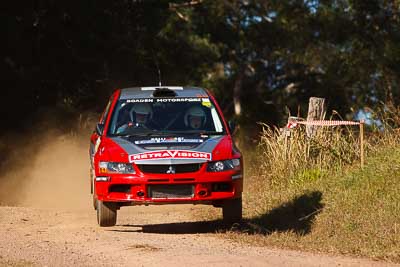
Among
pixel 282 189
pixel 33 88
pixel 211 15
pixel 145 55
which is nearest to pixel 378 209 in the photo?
pixel 282 189

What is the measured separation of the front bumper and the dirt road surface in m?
0.44

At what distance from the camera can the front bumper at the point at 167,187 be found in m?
11.4

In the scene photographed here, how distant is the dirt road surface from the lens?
31.5 feet

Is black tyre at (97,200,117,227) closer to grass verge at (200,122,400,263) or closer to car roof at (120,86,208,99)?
grass verge at (200,122,400,263)

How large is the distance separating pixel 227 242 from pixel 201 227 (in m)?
1.61

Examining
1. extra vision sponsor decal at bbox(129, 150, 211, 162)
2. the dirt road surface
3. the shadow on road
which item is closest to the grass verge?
the shadow on road

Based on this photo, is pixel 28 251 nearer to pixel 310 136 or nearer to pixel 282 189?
pixel 282 189

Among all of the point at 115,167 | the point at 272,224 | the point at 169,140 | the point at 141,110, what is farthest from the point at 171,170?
the point at 272,224

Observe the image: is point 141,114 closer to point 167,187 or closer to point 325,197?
point 167,187

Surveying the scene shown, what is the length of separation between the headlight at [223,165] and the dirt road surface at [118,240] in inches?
31.0

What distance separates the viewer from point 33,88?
25.0 m

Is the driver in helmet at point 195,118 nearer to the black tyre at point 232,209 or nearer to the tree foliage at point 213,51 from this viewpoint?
the black tyre at point 232,209

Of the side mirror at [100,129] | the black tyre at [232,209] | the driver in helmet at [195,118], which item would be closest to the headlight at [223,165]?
the black tyre at [232,209]

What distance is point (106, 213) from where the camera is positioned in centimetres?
1201
